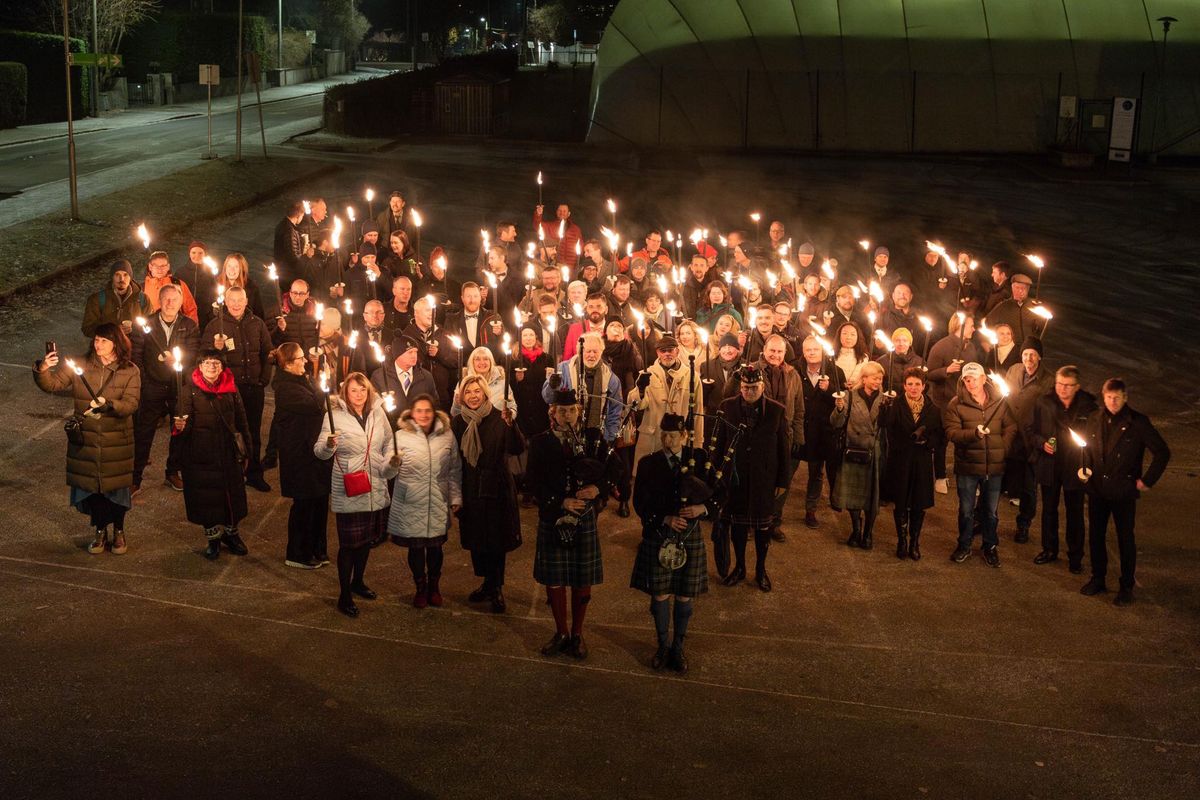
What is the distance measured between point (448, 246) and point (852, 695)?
16.1 meters

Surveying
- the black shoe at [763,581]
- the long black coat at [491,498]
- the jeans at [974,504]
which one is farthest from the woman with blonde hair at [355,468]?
the jeans at [974,504]

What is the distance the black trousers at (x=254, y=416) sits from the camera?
1162 cm

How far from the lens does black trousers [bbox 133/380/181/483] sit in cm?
1114

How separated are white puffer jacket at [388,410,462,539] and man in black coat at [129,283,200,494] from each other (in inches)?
120

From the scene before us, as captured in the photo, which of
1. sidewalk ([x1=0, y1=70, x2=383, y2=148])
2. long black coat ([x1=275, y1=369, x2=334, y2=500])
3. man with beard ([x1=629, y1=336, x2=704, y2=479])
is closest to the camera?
long black coat ([x1=275, y1=369, x2=334, y2=500])

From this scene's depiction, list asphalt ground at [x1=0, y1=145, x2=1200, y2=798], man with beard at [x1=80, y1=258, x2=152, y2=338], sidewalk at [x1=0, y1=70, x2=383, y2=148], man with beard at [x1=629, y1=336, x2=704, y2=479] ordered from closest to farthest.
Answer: asphalt ground at [x1=0, y1=145, x2=1200, y2=798], man with beard at [x1=629, y1=336, x2=704, y2=479], man with beard at [x1=80, y1=258, x2=152, y2=338], sidewalk at [x1=0, y1=70, x2=383, y2=148]

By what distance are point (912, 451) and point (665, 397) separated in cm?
212

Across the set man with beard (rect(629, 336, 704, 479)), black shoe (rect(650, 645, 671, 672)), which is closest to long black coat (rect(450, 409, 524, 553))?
black shoe (rect(650, 645, 671, 672))

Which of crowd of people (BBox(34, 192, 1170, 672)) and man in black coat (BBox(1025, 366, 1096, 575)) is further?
man in black coat (BBox(1025, 366, 1096, 575))

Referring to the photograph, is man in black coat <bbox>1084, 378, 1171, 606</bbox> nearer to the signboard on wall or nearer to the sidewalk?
the signboard on wall

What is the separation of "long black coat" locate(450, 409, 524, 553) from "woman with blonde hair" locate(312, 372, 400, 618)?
59cm

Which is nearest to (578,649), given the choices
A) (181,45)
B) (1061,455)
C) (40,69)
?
(1061,455)

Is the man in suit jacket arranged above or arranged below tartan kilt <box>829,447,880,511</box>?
above

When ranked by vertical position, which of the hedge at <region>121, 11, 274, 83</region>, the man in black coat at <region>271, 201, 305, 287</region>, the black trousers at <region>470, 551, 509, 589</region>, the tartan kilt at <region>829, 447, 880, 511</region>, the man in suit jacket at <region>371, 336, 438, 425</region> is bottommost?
the black trousers at <region>470, 551, 509, 589</region>
